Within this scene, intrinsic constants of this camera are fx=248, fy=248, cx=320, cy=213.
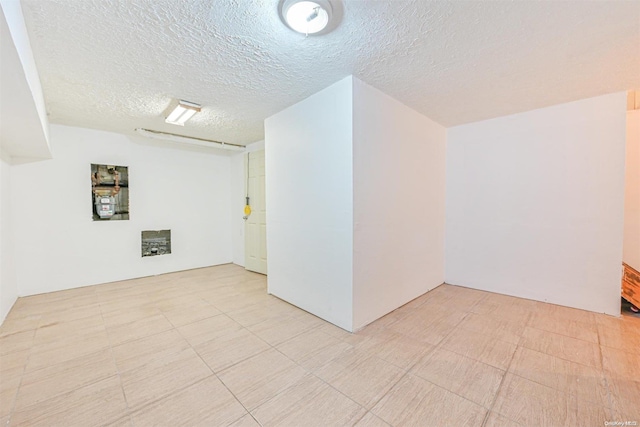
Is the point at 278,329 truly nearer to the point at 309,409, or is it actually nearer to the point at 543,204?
the point at 309,409

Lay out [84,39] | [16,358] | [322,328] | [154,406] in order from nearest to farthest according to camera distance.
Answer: [154,406] → [84,39] → [16,358] → [322,328]

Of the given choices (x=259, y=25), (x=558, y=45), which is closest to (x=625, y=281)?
(x=558, y=45)

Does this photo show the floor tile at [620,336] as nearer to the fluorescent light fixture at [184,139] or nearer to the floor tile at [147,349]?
the floor tile at [147,349]

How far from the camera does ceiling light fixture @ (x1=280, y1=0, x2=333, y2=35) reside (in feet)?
4.83

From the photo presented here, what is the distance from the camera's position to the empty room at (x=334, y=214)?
5.13ft

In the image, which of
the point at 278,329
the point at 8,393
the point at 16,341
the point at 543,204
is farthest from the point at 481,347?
the point at 16,341

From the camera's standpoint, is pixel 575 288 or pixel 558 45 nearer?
pixel 558 45

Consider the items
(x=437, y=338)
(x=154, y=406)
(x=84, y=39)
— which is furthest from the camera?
(x=437, y=338)

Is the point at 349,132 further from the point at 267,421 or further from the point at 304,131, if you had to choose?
the point at 267,421

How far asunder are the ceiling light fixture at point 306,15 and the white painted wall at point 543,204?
3.03 meters

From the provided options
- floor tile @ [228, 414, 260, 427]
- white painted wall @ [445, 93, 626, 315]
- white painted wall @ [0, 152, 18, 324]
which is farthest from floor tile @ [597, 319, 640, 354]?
white painted wall @ [0, 152, 18, 324]

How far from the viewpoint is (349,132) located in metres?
2.36

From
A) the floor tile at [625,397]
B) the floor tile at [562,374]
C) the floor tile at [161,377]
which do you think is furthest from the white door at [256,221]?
the floor tile at [625,397]

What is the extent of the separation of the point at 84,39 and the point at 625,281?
5645mm
